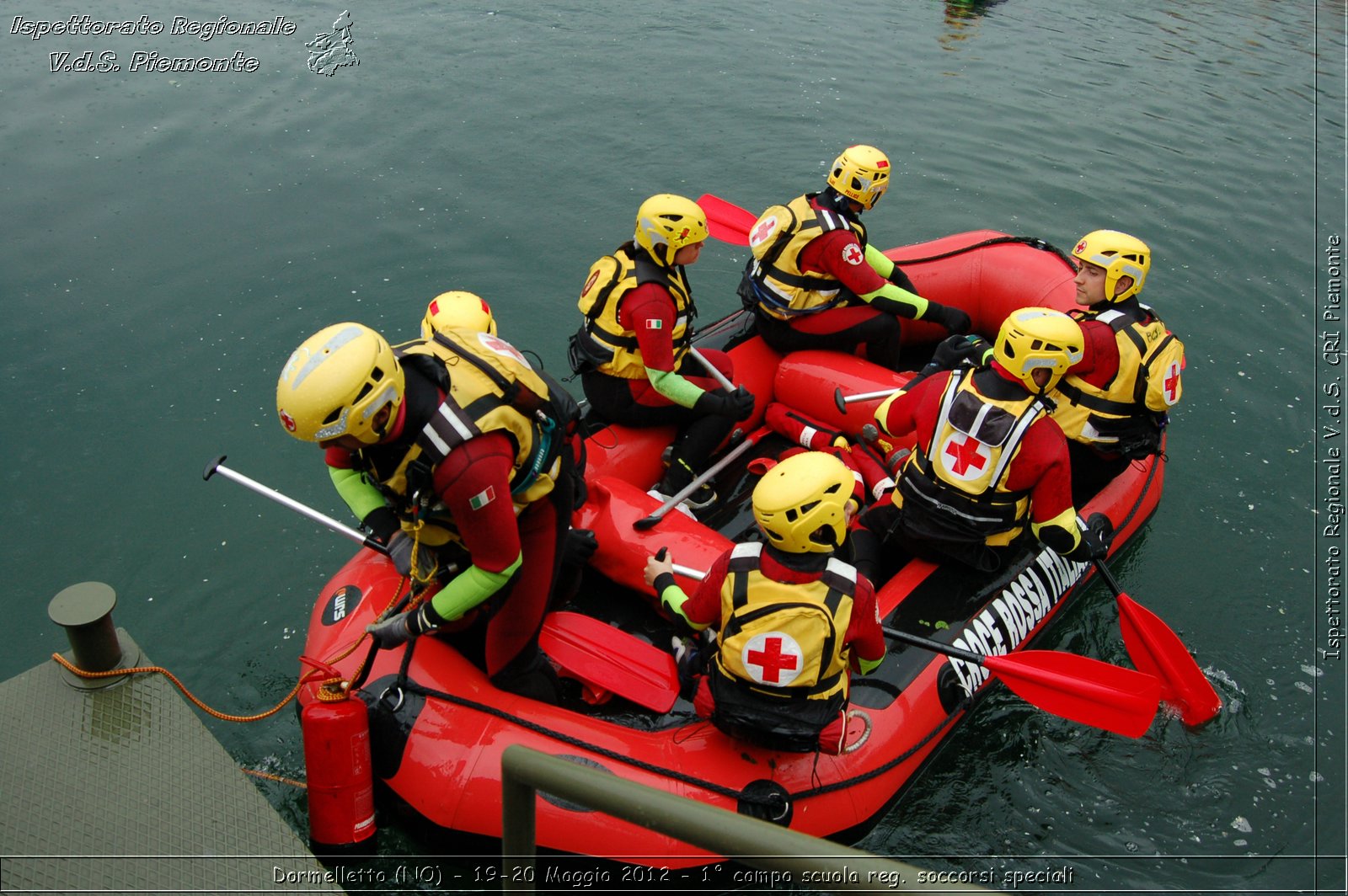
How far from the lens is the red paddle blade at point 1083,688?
3967 millimetres

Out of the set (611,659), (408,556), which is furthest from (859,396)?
(408,556)

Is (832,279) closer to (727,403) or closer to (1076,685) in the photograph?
(727,403)

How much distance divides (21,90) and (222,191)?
2.97 metres

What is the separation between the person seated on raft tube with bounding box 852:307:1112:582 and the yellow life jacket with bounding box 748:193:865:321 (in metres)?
1.21

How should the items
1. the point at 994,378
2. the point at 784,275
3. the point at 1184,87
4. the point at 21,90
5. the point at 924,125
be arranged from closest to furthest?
the point at 994,378, the point at 784,275, the point at 21,90, the point at 924,125, the point at 1184,87

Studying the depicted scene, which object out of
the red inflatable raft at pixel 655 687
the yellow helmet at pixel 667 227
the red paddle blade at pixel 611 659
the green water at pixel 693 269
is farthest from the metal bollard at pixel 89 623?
the yellow helmet at pixel 667 227

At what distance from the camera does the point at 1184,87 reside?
11.4 m

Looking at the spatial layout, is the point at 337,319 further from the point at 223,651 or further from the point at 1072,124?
the point at 1072,124

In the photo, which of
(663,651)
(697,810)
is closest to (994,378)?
(663,651)

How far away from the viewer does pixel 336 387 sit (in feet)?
9.37

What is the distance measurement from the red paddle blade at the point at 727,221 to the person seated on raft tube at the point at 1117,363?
2.13m

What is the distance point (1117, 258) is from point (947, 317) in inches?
47.5

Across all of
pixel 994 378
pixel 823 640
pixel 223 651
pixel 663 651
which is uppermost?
pixel 994 378

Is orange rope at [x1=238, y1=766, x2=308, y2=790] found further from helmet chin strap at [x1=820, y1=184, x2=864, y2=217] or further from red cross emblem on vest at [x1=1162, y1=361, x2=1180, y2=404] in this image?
red cross emblem on vest at [x1=1162, y1=361, x2=1180, y2=404]
